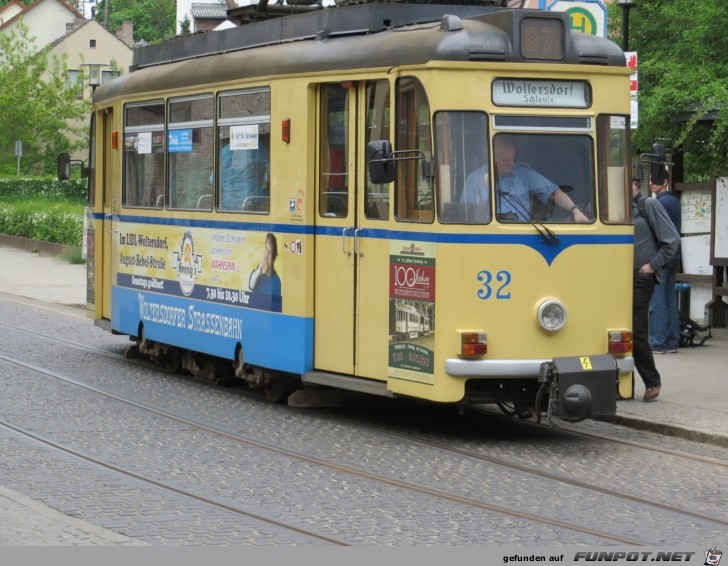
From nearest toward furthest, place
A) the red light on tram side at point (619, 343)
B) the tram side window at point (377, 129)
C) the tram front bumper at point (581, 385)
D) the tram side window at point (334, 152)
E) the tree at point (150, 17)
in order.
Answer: the tram front bumper at point (581, 385) < the red light on tram side at point (619, 343) < the tram side window at point (377, 129) < the tram side window at point (334, 152) < the tree at point (150, 17)

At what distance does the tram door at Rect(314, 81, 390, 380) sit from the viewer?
11289 mm

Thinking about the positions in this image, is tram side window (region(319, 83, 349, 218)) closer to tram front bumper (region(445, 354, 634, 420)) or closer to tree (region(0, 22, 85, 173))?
tram front bumper (region(445, 354, 634, 420))

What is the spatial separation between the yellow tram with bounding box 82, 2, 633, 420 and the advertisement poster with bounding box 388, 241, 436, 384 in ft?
0.06

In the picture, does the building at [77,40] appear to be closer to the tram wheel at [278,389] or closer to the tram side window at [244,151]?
the tram side window at [244,151]

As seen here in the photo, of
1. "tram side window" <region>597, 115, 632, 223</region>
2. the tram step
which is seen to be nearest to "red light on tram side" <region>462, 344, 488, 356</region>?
the tram step

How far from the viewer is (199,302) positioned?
14008 mm

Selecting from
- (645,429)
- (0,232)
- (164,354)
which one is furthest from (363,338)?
(0,232)

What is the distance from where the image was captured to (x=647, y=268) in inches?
506

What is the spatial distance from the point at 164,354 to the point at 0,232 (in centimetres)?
2558

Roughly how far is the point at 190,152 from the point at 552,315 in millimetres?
4821

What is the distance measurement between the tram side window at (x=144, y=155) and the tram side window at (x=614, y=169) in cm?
541

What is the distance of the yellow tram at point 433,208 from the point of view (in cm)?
1062

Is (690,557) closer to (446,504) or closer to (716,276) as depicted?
(446,504)

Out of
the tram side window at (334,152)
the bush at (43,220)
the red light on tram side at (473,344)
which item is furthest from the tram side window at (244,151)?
the bush at (43,220)
